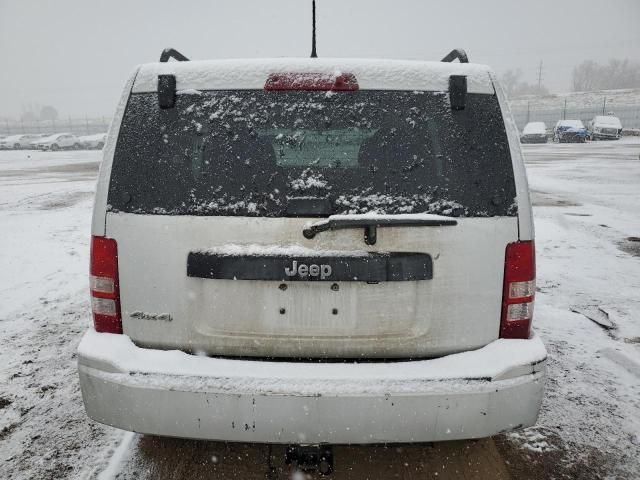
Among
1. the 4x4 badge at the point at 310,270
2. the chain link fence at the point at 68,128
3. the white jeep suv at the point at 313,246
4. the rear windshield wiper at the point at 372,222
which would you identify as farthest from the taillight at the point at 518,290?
the chain link fence at the point at 68,128

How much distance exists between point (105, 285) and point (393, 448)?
1764mm

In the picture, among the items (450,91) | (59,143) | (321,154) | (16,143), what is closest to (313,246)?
(321,154)

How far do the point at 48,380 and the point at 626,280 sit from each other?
6219 millimetres

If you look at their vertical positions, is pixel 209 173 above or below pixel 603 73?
below

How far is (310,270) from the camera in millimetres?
1982

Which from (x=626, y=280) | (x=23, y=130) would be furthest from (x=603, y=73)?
(x=626, y=280)

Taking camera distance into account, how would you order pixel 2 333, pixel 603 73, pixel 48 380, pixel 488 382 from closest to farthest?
1. pixel 488 382
2. pixel 48 380
3. pixel 2 333
4. pixel 603 73

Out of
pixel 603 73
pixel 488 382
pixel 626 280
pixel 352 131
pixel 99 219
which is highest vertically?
pixel 603 73

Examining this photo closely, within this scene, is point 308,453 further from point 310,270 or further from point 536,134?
point 536,134

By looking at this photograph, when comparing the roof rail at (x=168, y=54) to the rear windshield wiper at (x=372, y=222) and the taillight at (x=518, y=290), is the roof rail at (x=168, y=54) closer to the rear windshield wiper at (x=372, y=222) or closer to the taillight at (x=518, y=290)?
the rear windshield wiper at (x=372, y=222)

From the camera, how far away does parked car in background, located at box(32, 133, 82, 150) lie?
44219 millimetres

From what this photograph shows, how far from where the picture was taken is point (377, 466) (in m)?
2.56

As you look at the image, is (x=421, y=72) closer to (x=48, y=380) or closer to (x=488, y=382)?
(x=488, y=382)

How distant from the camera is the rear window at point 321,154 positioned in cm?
Answer: 203
